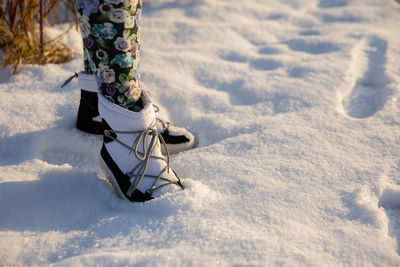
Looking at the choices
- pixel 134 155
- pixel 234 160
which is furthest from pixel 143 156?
pixel 234 160

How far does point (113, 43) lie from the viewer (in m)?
0.74

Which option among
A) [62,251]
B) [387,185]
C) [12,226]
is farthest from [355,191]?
[12,226]

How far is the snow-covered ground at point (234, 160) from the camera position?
689 mm

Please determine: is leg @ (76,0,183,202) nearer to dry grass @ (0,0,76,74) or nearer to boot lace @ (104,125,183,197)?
boot lace @ (104,125,183,197)

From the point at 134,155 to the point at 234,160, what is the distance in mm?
312

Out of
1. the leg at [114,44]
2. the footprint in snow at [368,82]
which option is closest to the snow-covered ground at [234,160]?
the footprint in snow at [368,82]

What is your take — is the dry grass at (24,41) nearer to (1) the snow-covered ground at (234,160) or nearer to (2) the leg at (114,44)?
(1) the snow-covered ground at (234,160)

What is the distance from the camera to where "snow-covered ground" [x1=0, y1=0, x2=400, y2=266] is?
69 cm

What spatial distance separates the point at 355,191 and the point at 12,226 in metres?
0.87

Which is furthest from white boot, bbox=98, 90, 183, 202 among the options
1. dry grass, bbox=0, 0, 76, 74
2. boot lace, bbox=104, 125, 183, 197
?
dry grass, bbox=0, 0, 76, 74

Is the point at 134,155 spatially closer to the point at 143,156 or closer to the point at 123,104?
the point at 143,156

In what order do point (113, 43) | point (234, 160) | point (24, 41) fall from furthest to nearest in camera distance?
1. point (24, 41)
2. point (234, 160)
3. point (113, 43)

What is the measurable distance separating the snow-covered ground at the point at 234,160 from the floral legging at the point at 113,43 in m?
0.28

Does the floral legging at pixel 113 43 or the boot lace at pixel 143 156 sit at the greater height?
the floral legging at pixel 113 43
